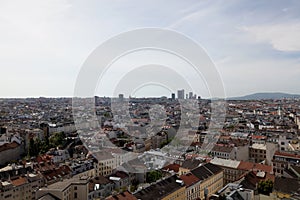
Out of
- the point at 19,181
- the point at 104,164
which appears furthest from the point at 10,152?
the point at 19,181

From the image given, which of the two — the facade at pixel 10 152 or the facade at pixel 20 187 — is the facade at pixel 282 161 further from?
the facade at pixel 10 152

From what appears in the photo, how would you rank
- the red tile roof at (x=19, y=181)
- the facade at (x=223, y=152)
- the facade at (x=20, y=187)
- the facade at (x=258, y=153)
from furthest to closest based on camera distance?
1. the facade at (x=258, y=153)
2. the facade at (x=223, y=152)
3. the red tile roof at (x=19, y=181)
4. the facade at (x=20, y=187)

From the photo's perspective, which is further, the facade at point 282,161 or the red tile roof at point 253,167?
the red tile roof at point 253,167

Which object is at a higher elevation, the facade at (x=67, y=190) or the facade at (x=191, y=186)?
the facade at (x=67, y=190)

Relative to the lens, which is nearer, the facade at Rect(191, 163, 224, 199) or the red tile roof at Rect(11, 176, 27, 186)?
the red tile roof at Rect(11, 176, 27, 186)

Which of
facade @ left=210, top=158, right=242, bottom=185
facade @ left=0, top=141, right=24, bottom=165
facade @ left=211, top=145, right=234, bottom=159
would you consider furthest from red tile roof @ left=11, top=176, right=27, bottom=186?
facade @ left=211, top=145, right=234, bottom=159

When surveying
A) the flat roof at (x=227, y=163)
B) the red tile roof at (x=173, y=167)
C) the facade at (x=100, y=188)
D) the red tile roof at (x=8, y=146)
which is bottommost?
the facade at (x=100, y=188)

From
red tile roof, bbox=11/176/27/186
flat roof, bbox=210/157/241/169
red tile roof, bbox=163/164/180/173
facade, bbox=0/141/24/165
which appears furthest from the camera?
facade, bbox=0/141/24/165

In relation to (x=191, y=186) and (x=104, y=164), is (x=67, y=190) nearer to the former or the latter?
(x=191, y=186)

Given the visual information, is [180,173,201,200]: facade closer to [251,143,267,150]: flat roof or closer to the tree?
the tree

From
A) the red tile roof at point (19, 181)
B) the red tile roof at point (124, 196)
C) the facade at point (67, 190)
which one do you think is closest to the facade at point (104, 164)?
the red tile roof at point (19, 181)

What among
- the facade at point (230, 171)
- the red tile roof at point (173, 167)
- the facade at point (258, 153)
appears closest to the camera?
the facade at point (230, 171)
